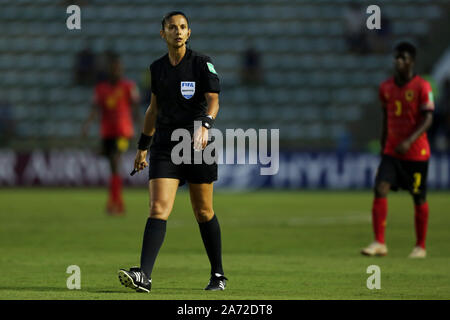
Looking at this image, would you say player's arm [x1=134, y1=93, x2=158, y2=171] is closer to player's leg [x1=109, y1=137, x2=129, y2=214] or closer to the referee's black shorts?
the referee's black shorts

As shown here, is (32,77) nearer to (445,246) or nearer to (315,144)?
(315,144)

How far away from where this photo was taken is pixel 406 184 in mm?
10570

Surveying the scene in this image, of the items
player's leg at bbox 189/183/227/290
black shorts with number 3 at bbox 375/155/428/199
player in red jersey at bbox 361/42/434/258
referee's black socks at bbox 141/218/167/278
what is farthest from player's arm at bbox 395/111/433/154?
referee's black socks at bbox 141/218/167/278

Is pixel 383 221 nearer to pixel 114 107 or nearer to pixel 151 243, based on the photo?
pixel 151 243

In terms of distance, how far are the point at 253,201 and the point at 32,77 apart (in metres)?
11.1

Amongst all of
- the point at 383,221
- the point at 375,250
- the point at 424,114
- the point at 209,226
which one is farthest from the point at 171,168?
the point at 424,114

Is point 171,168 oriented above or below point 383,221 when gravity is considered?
above

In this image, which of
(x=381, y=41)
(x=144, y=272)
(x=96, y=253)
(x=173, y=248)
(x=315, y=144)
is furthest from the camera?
(x=381, y=41)

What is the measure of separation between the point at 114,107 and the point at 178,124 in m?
9.04

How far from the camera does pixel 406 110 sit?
34.5 ft

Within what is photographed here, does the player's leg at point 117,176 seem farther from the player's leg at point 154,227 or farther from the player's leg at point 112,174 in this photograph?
the player's leg at point 154,227

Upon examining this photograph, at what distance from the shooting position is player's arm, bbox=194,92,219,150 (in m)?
7.16

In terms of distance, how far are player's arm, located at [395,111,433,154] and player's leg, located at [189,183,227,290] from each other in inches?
127

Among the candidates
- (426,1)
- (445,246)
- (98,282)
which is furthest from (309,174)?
(98,282)
